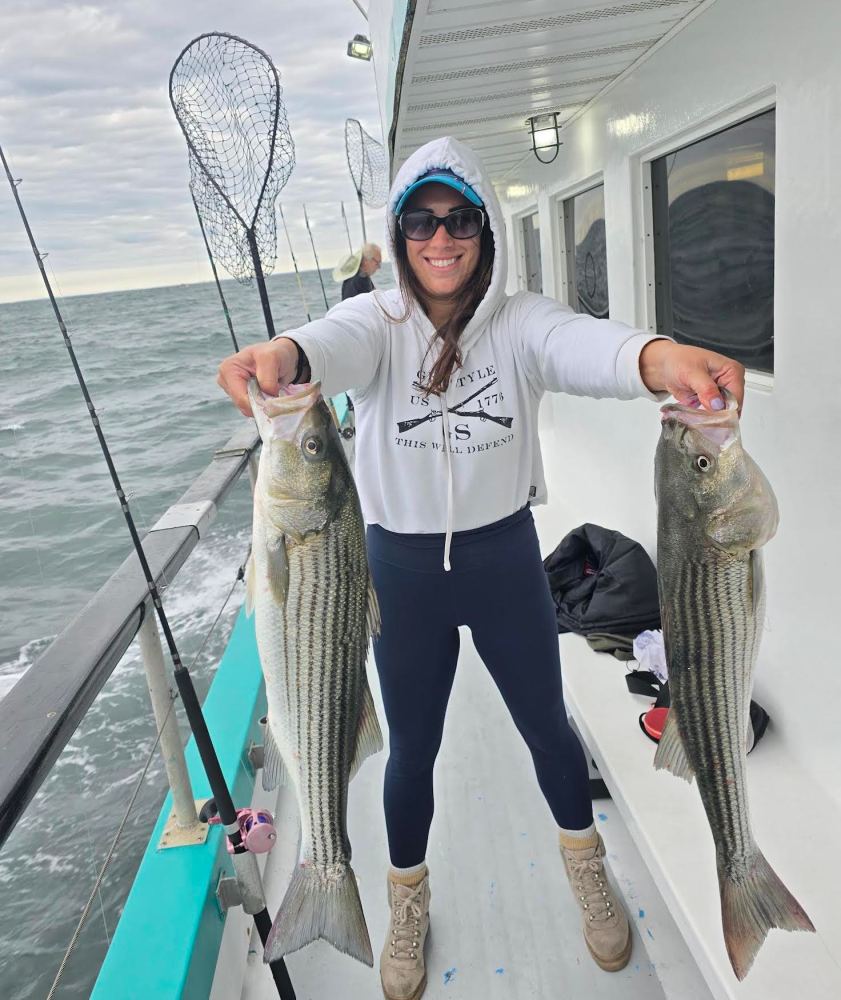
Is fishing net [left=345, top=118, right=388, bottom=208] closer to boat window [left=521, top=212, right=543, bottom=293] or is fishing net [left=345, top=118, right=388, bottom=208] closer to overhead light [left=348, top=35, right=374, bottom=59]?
overhead light [left=348, top=35, right=374, bottom=59]

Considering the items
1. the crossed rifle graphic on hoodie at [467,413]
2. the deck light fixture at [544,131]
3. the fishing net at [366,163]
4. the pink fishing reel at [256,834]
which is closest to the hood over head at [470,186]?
the crossed rifle graphic on hoodie at [467,413]

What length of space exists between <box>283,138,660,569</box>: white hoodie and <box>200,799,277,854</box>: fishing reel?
1059 millimetres

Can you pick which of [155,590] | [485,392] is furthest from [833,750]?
[155,590]

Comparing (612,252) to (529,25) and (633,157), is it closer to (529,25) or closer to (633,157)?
(633,157)

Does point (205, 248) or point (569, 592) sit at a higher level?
point (205, 248)

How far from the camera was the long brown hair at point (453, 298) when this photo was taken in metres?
1.80

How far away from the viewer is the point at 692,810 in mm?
2404

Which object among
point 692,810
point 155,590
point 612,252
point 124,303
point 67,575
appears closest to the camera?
point 155,590

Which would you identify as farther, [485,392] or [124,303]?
[124,303]

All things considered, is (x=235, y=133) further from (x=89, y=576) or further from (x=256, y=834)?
(x=89, y=576)

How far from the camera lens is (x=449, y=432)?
182cm

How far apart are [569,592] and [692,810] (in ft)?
5.36

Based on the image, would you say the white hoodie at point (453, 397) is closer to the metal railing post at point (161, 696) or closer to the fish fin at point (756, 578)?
the fish fin at point (756, 578)

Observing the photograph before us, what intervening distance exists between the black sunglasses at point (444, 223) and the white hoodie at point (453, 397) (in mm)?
54
